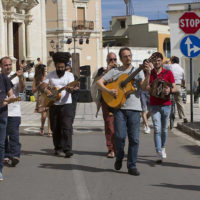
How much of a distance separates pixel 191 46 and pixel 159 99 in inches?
217

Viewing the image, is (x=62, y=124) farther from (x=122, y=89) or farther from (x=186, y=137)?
(x=186, y=137)

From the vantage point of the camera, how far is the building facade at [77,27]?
58281 millimetres

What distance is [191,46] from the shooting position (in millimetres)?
14305

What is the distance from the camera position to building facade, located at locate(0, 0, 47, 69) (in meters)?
39.2

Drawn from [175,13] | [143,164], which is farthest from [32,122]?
[175,13]

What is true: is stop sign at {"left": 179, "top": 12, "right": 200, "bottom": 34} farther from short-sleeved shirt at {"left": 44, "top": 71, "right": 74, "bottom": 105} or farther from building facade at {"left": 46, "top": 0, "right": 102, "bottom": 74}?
building facade at {"left": 46, "top": 0, "right": 102, "bottom": 74}

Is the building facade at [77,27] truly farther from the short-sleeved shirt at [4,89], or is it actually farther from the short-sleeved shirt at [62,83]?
the short-sleeved shirt at [4,89]

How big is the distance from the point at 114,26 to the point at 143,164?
69.9m

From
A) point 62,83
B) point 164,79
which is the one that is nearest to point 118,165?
point 164,79

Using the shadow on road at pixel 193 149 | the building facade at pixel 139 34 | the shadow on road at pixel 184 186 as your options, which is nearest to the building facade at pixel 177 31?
the building facade at pixel 139 34

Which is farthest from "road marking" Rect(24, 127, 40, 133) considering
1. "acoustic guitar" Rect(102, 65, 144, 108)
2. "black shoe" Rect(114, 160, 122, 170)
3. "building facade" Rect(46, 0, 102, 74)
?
"building facade" Rect(46, 0, 102, 74)

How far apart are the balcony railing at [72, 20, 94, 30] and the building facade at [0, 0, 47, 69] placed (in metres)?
15.5

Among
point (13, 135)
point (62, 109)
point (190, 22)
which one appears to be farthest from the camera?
point (190, 22)

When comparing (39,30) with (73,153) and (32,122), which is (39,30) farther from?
(73,153)
